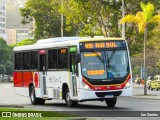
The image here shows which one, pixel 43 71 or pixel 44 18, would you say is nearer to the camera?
pixel 43 71

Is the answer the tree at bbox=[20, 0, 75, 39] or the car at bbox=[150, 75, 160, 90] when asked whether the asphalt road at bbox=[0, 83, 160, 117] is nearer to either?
the car at bbox=[150, 75, 160, 90]

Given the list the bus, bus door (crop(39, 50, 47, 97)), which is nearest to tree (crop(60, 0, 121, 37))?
bus door (crop(39, 50, 47, 97))

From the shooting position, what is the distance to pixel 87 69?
2481cm

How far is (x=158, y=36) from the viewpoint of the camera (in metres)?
67.9

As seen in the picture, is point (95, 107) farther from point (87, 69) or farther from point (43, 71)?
point (43, 71)

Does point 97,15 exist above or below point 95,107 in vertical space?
above

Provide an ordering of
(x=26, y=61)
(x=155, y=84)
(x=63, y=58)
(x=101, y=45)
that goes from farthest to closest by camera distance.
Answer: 1. (x=155, y=84)
2. (x=26, y=61)
3. (x=63, y=58)
4. (x=101, y=45)

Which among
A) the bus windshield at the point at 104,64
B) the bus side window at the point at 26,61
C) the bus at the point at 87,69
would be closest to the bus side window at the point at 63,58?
the bus at the point at 87,69

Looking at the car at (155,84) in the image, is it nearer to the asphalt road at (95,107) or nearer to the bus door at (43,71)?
the asphalt road at (95,107)

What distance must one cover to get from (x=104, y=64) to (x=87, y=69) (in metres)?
0.75

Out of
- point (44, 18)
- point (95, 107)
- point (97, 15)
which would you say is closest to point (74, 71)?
point (95, 107)

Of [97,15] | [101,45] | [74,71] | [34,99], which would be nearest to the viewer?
[101,45]

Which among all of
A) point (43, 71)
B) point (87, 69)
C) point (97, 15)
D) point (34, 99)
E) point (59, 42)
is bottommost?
point (34, 99)

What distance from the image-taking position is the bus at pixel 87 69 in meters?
24.7
